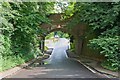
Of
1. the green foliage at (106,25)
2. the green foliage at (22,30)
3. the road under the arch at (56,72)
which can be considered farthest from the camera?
the green foliage at (22,30)

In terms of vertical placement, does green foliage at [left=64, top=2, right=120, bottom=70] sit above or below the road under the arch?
above

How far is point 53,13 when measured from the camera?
29.1 meters

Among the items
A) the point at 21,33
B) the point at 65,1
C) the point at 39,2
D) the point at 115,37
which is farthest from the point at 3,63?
the point at 65,1

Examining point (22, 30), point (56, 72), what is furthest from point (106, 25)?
point (22, 30)

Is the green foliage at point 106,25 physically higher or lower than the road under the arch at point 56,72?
higher

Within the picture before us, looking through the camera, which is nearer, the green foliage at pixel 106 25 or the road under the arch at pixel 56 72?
the road under the arch at pixel 56 72

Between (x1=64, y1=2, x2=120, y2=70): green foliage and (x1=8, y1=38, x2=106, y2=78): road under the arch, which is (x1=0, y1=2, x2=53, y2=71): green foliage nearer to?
(x1=8, y1=38, x2=106, y2=78): road under the arch

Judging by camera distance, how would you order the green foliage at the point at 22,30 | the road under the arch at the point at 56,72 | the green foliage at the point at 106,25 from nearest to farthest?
1. the road under the arch at the point at 56,72
2. the green foliage at the point at 106,25
3. the green foliage at the point at 22,30

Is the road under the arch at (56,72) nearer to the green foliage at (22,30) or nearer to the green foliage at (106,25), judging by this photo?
the green foliage at (106,25)

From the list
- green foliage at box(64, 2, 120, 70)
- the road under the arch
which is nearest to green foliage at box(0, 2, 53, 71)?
the road under the arch

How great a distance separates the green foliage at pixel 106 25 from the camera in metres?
15.1

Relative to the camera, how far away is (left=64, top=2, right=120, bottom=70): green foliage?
15.1 metres

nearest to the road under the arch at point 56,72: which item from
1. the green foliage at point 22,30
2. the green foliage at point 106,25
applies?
the green foliage at point 106,25

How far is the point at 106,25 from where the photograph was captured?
17375mm
